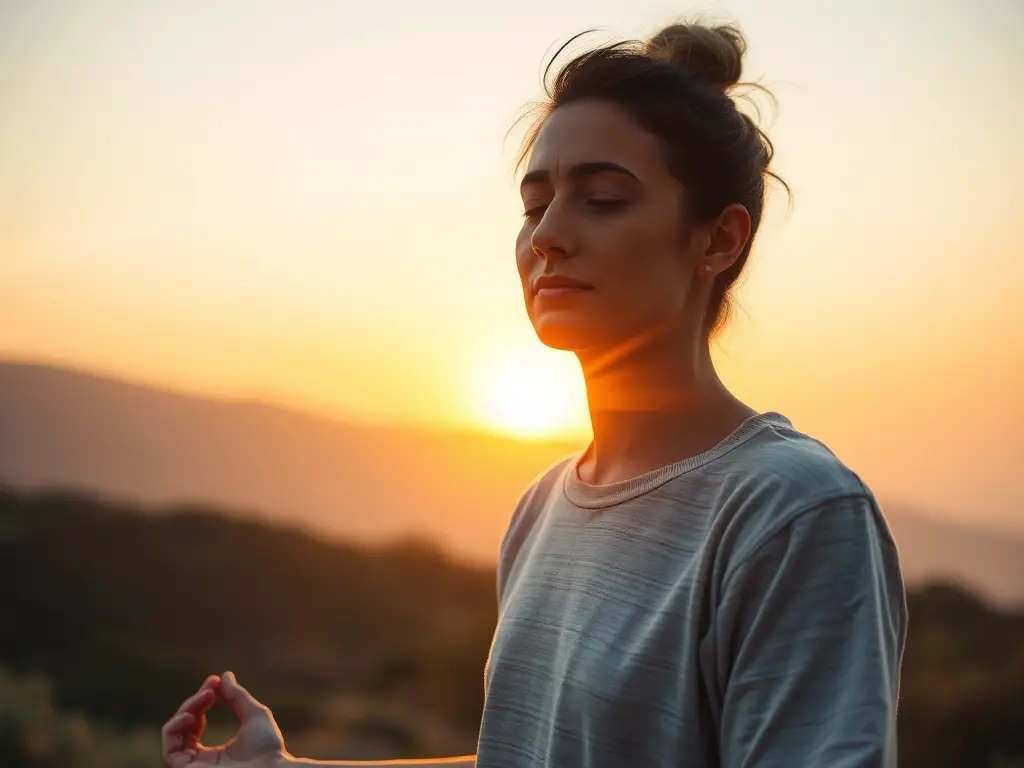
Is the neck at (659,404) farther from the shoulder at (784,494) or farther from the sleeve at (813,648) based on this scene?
the sleeve at (813,648)

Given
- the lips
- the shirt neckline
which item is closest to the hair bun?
the lips

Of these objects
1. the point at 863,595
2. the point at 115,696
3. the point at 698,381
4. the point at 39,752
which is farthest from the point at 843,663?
the point at 115,696

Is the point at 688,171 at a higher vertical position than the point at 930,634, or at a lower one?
higher

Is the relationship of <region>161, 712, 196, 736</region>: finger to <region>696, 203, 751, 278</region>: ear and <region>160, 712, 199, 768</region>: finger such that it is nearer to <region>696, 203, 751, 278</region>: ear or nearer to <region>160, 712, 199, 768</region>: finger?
<region>160, 712, 199, 768</region>: finger

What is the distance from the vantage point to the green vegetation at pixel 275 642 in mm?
6312

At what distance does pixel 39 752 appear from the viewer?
5.50 metres

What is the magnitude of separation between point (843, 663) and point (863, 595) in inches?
2.6

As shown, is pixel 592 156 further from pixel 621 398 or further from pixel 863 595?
pixel 863 595

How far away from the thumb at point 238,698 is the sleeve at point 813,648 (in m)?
0.82

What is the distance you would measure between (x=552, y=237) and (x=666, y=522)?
376 millimetres

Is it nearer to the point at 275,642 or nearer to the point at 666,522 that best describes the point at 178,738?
the point at 666,522

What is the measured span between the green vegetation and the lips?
17.8ft

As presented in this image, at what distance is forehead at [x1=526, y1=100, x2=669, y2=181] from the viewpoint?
3.86 feet

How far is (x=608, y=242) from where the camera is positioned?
3.76 ft
